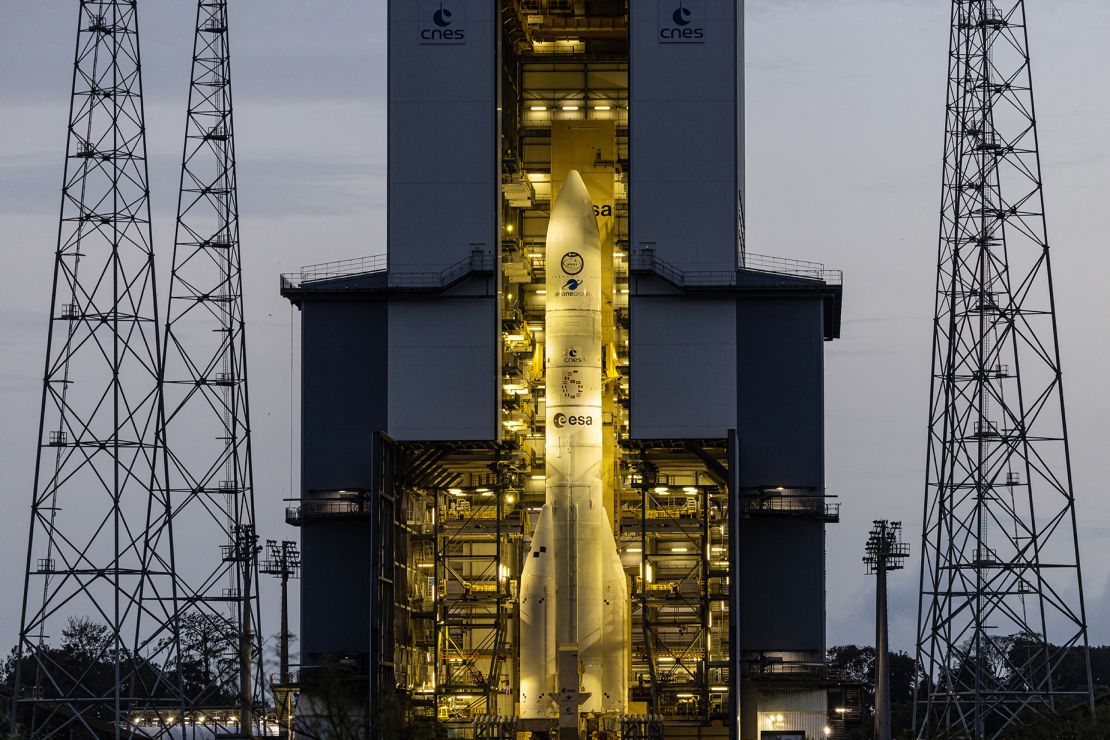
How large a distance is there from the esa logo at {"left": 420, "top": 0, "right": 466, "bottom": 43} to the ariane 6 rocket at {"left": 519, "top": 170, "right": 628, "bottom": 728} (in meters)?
6.90

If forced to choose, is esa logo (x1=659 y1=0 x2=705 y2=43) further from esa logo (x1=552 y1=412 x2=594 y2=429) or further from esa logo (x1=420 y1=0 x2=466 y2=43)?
esa logo (x1=552 y1=412 x2=594 y2=429)

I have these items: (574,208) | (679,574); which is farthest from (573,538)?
(679,574)

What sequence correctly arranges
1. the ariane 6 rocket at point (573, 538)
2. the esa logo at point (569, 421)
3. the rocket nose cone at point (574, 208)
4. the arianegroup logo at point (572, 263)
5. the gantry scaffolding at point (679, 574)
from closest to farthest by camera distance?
the ariane 6 rocket at point (573, 538), the esa logo at point (569, 421), the arianegroup logo at point (572, 263), the rocket nose cone at point (574, 208), the gantry scaffolding at point (679, 574)

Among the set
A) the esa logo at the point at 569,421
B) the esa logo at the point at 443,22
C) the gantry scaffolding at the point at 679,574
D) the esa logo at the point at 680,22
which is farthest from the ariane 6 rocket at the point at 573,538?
the esa logo at the point at 443,22

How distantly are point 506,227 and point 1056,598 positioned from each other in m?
20.9

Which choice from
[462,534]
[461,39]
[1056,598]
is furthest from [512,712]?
[461,39]

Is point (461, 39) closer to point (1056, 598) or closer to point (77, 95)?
point (77, 95)

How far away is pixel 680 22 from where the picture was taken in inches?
2379

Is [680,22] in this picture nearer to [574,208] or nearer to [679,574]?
[574,208]

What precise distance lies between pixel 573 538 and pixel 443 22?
56.0 feet

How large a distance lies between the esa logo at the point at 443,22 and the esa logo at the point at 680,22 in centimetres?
621

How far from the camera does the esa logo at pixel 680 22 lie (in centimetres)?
6038

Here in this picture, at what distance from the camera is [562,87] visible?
225 ft

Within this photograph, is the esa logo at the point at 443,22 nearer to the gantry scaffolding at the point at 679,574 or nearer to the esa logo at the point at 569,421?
the esa logo at the point at 569,421
